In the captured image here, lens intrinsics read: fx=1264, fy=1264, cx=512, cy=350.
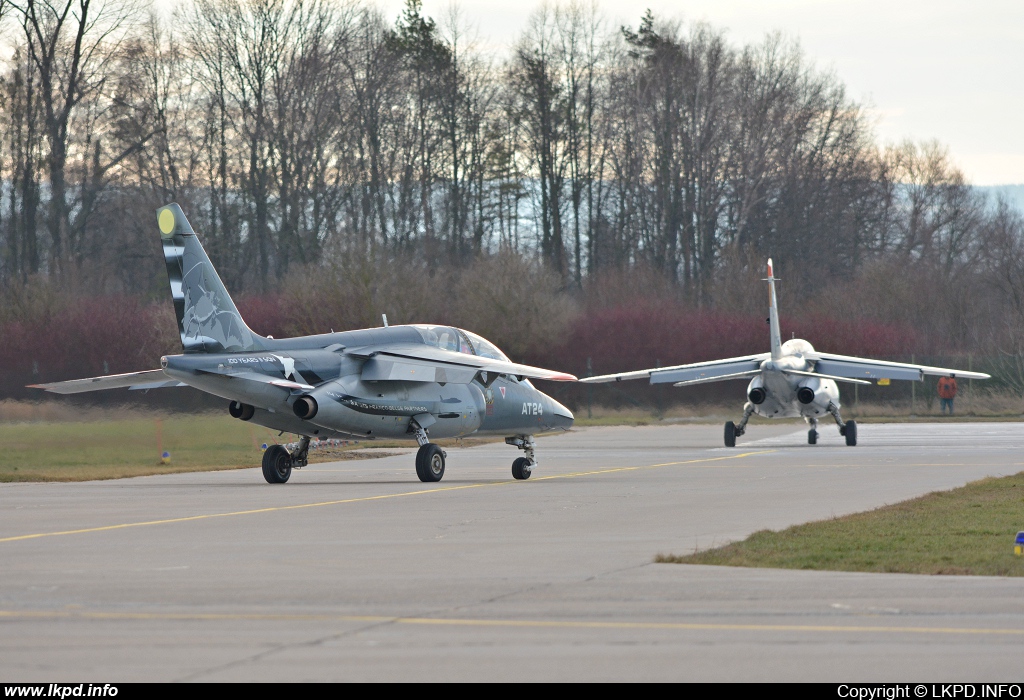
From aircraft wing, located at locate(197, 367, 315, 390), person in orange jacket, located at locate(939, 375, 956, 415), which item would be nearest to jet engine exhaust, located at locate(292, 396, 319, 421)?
aircraft wing, located at locate(197, 367, 315, 390)

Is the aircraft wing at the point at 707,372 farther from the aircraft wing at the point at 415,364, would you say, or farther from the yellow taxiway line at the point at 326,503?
the aircraft wing at the point at 415,364

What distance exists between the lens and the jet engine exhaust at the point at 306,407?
2091 centimetres

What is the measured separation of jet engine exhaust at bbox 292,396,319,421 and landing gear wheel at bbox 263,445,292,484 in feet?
4.74

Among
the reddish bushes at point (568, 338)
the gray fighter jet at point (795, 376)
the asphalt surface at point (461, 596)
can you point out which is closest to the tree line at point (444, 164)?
the reddish bushes at point (568, 338)

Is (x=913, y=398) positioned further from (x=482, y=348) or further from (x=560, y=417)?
(x=482, y=348)

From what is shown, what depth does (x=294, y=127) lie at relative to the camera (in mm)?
60250

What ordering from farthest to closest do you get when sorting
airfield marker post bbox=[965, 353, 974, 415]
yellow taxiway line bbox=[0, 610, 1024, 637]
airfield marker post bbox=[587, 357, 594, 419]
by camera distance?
airfield marker post bbox=[965, 353, 974, 415] < airfield marker post bbox=[587, 357, 594, 419] < yellow taxiway line bbox=[0, 610, 1024, 637]

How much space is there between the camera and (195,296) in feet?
68.7

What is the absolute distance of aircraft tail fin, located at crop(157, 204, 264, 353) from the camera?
20859 millimetres

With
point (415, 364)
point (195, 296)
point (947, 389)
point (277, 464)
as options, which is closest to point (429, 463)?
point (415, 364)

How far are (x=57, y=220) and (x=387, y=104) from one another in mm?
16567

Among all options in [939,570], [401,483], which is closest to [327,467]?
[401,483]

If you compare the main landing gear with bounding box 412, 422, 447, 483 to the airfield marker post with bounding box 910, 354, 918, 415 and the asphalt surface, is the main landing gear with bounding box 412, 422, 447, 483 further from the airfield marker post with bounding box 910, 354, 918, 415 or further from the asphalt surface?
the airfield marker post with bounding box 910, 354, 918, 415

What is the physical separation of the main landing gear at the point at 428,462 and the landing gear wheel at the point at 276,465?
2.29 m
